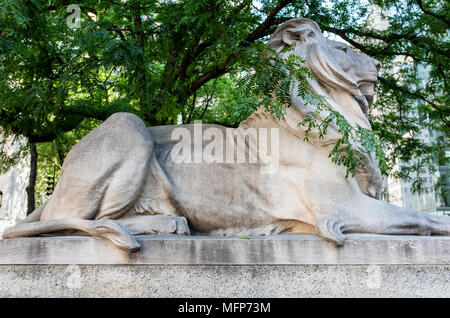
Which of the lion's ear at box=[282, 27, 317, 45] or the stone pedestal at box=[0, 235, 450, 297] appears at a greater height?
the lion's ear at box=[282, 27, 317, 45]

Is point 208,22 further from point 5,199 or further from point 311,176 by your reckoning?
point 5,199

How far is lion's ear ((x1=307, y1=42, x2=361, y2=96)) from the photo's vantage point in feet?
14.5

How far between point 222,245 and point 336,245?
884 millimetres

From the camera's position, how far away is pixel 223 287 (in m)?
3.53

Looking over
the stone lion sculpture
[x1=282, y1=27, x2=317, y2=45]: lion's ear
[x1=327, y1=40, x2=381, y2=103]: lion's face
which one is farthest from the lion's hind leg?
[x1=327, y1=40, x2=381, y2=103]: lion's face

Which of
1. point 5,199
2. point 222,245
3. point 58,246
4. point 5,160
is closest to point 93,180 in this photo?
point 58,246

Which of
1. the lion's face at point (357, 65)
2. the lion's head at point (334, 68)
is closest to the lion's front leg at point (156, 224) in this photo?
the lion's head at point (334, 68)

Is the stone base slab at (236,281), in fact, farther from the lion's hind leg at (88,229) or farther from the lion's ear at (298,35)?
the lion's ear at (298,35)

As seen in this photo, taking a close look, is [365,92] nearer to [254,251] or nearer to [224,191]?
[224,191]

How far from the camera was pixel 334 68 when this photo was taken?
4.42 meters

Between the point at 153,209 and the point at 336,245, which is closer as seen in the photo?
the point at 336,245

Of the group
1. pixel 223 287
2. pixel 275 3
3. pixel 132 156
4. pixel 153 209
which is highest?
pixel 275 3

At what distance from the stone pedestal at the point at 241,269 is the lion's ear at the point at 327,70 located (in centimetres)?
162

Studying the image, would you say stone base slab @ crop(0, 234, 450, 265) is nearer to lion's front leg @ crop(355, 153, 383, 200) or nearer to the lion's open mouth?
lion's front leg @ crop(355, 153, 383, 200)
